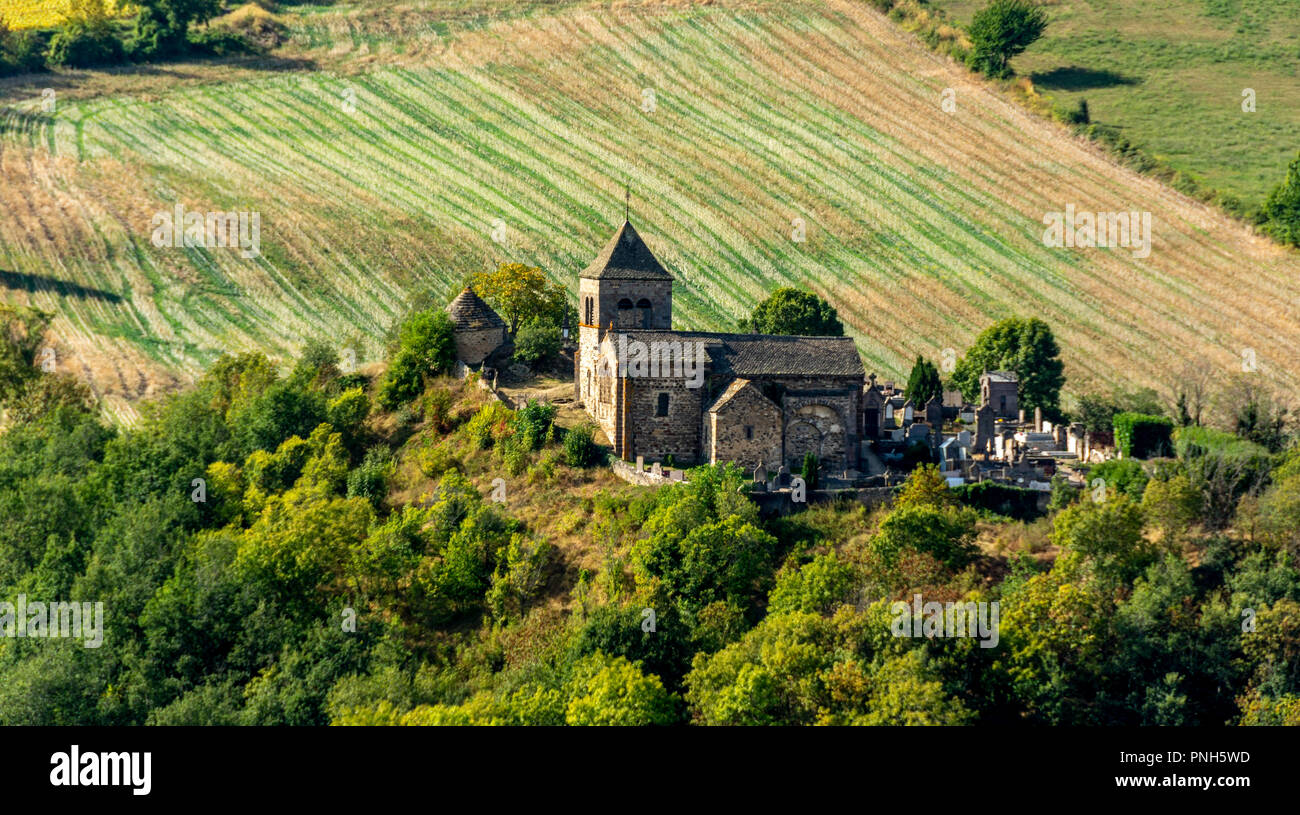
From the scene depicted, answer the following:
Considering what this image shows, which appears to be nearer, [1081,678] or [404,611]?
[1081,678]

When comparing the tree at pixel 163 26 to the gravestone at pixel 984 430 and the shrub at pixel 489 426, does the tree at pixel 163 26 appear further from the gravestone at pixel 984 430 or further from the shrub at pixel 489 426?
the gravestone at pixel 984 430

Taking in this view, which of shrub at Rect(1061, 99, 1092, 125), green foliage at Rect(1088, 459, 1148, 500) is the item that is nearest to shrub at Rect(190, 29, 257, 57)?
shrub at Rect(1061, 99, 1092, 125)

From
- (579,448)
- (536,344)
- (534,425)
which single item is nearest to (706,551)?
(579,448)

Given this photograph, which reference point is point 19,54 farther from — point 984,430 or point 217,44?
point 984,430

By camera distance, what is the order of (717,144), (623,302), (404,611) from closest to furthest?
(404,611) < (623,302) < (717,144)

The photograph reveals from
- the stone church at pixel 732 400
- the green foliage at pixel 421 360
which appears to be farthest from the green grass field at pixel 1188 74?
the green foliage at pixel 421 360

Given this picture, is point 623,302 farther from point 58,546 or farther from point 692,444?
point 58,546

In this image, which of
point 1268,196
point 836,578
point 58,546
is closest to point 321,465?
point 58,546
